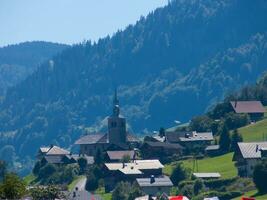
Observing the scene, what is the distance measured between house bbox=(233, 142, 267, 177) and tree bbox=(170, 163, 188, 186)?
836 cm

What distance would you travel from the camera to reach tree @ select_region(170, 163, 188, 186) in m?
176

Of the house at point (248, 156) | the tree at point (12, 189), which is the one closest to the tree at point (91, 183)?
the house at point (248, 156)

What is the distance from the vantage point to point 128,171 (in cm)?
19012

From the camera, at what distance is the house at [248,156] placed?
17450 centimetres

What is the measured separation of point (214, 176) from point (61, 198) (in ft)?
158

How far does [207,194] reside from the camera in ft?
519

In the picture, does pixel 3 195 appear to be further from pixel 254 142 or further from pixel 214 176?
pixel 254 142

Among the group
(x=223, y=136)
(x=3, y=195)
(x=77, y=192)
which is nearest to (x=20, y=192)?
(x=3, y=195)

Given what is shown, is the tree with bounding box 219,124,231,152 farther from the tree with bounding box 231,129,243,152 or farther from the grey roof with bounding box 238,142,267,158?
the grey roof with bounding box 238,142,267,158

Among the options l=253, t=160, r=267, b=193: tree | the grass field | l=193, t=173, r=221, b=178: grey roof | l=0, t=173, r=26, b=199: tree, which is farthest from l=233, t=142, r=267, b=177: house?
l=0, t=173, r=26, b=199: tree

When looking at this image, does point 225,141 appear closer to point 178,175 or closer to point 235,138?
point 235,138

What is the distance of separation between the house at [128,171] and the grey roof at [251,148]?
1413 centimetres

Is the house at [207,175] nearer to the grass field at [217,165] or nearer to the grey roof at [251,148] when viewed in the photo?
the grass field at [217,165]

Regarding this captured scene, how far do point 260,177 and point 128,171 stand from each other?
38307 millimetres
